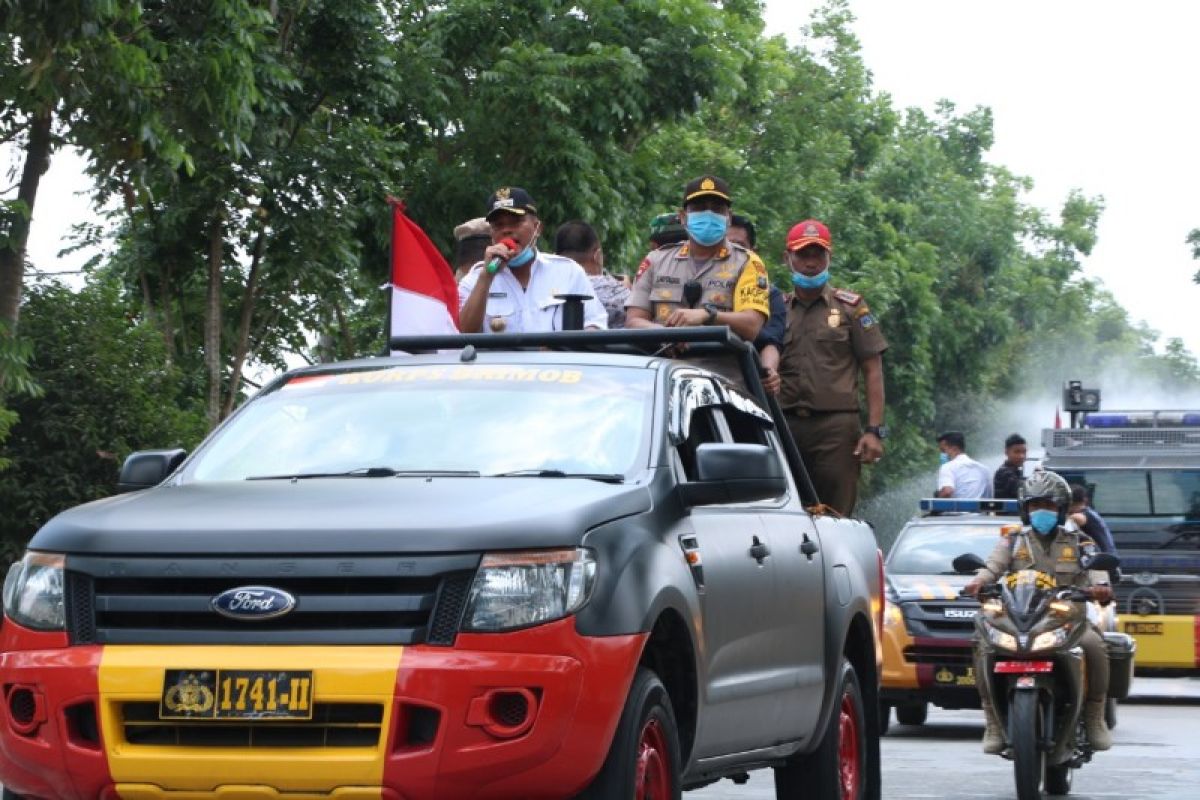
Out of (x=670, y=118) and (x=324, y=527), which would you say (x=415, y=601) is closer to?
(x=324, y=527)

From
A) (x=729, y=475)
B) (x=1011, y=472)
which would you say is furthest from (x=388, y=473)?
(x=1011, y=472)

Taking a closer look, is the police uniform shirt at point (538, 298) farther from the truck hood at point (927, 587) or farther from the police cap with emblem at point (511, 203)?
the truck hood at point (927, 587)

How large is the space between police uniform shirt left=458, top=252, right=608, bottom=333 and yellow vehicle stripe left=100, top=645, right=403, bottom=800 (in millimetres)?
4592

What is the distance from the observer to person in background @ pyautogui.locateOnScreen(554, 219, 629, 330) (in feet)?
39.9

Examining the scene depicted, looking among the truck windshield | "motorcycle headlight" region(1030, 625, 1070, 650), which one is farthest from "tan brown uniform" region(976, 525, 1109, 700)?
the truck windshield

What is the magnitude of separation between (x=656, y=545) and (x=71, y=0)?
7.08 m

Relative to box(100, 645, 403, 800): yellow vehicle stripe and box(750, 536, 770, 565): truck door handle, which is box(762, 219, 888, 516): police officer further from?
box(100, 645, 403, 800): yellow vehicle stripe

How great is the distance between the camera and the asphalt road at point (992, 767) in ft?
43.0

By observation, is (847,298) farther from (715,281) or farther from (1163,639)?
(1163,639)

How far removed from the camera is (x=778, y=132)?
47406 mm

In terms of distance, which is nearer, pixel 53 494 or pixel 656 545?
pixel 656 545

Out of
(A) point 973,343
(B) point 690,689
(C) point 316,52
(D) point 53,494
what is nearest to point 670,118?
(C) point 316,52

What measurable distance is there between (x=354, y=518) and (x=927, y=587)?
1281cm

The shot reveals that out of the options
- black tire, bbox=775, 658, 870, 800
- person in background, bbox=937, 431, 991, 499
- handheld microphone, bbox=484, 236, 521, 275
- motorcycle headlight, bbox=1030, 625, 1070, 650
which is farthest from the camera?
person in background, bbox=937, 431, 991, 499
